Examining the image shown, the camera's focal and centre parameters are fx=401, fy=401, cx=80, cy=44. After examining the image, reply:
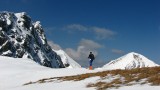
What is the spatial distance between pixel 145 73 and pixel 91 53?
1942cm

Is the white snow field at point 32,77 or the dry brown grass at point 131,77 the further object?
the white snow field at point 32,77

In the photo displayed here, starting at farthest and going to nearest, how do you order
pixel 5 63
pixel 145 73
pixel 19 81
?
1. pixel 5 63
2. pixel 19 81
3. pixel 145 73

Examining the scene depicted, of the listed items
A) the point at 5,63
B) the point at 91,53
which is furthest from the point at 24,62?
the point at 91,53

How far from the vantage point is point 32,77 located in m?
44.4

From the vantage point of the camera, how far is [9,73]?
50.1 m

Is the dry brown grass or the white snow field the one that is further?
the white snow field

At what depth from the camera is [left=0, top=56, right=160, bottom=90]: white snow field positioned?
Result: 3099 centimetres

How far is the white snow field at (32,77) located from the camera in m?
31.0

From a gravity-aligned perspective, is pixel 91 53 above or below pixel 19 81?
above

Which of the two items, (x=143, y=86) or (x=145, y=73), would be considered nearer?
(x=143, y=86)

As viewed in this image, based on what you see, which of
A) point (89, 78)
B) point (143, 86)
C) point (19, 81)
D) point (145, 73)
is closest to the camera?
point (143, 86)

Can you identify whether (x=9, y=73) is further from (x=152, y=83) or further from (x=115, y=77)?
(x=152, y=83)

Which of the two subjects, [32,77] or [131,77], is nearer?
[131,77]

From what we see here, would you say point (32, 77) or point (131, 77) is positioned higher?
point (32, 77)
